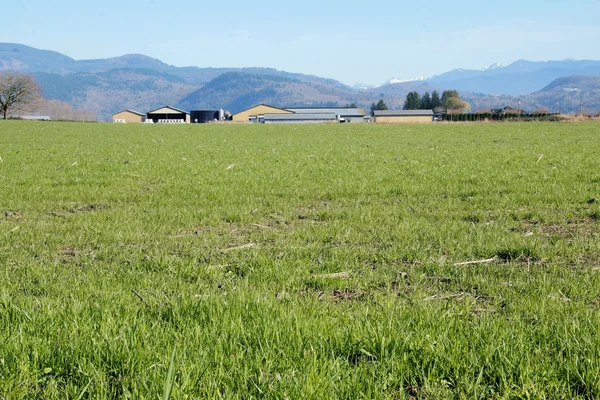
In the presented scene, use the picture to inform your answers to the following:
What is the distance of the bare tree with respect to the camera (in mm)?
120081

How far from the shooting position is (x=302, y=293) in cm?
574

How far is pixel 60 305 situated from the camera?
5023mm

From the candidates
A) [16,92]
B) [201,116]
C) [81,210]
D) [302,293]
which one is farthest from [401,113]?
[302,293]

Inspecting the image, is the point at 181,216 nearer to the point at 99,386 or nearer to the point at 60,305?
the point at 60,305

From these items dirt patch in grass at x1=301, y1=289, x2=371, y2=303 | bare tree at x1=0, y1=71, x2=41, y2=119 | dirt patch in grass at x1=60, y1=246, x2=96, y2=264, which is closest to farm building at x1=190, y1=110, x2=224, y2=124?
bare tree at x1=0, y1=71, x2=41, y2=119

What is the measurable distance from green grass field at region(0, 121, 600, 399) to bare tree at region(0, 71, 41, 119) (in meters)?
124

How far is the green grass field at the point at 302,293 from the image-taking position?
352cm

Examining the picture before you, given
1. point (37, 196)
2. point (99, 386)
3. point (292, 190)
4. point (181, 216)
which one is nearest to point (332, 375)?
point (99, 386)

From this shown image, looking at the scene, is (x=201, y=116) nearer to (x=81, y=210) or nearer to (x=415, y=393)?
(x=81, y=210)

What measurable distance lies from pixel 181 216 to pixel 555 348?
25.1ft

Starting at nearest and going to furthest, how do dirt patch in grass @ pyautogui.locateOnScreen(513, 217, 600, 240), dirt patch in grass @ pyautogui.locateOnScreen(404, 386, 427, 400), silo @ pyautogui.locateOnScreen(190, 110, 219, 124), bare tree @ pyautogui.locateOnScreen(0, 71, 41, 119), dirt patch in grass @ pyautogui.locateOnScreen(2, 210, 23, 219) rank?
dirt patch in grass @ pyautogui.locateOnScreen(404, 386, 427, 400)
dirt patch in grass @ pyautogui.locateOnScreen(513, 217, 600, 240)
dirt patch in grass @ pyautogui.locateOnScreen(2, 210, 23, 219)
bare tree @ pyautogui.locateOnScreen(0, 71, 41, 119)
silo @ pyautogui.locateOnScreen(190, 110, 219, 124)

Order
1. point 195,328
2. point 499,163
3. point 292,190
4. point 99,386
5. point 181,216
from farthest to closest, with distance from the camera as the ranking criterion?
1. point 499,163
2. point 292,190
3. point 181,216
4. point 195,328
5. point 99,386

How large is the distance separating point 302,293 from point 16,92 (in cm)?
13509

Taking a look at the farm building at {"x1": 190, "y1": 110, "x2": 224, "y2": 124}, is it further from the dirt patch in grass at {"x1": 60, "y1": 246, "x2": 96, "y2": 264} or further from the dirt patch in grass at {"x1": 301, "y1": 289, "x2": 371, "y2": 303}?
the dirt patch in grass at {"x1": 301, "y1": 289, "x2": 371, "y2": 303}
